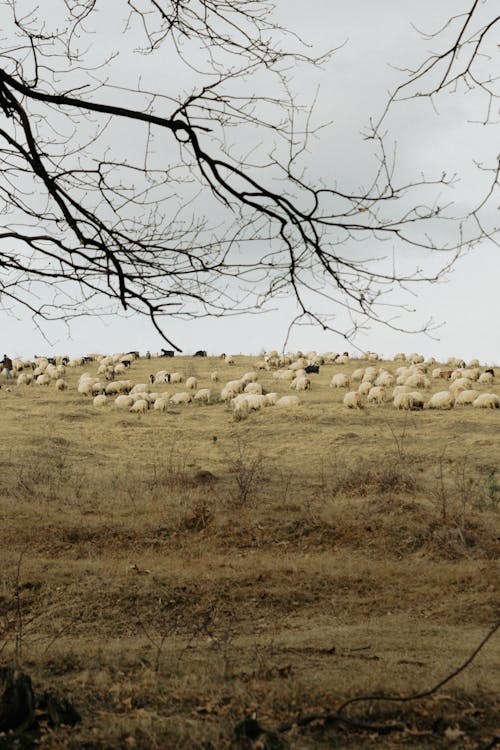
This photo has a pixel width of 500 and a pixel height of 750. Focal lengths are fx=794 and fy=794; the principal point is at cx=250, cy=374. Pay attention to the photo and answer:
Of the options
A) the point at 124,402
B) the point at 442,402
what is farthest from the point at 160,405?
the point at 442,402

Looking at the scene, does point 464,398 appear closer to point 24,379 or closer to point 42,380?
point 42,380

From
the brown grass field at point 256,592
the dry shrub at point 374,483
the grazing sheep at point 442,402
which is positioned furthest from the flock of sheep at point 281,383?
the brown grass field at point 256,592

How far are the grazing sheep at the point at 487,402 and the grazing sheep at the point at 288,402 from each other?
16.8ft

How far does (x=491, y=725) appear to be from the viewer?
445 cm

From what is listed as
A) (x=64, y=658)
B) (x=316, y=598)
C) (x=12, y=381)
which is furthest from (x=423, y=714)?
(x=12, y=381)

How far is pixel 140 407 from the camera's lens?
24453 millimetres

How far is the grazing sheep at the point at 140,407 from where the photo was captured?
24.4 metres

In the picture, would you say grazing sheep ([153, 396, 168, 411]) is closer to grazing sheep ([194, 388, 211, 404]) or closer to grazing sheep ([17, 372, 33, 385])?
grazing sheep ([194, 388, 211, 404])

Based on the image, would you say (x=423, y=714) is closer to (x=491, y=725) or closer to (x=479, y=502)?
(x=491, y=725)

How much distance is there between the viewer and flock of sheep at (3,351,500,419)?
23.2 metres

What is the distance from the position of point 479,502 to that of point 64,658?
7576mm

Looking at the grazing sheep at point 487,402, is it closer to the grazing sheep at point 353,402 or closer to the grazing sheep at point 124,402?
the grazing sheep at point 353,402

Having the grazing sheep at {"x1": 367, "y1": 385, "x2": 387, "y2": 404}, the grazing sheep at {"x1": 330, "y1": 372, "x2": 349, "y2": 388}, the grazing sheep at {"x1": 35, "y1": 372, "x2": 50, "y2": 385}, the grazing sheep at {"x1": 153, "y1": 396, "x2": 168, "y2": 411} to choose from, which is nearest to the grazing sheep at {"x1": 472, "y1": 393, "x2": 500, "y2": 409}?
the grazing sheep at {"x1": 367, "y1": 385, "x2": 387, "y2": 404}

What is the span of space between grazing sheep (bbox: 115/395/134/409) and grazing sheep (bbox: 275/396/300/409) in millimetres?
4904
